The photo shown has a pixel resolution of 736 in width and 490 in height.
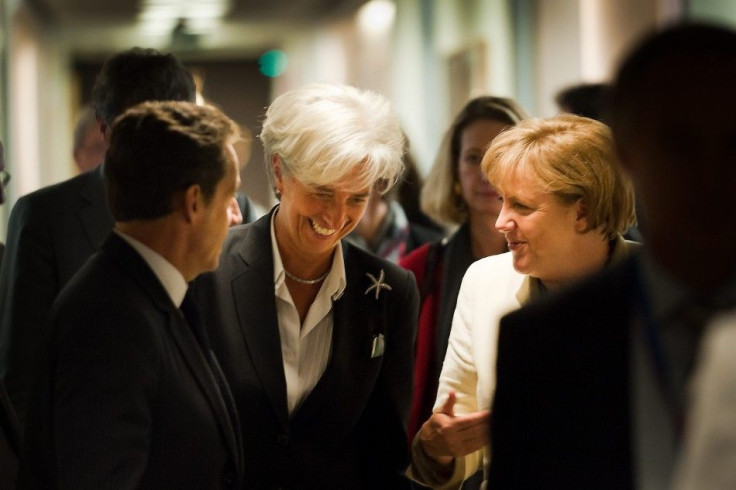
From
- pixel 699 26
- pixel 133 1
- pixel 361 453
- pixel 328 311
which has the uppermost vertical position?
pixel 133 1

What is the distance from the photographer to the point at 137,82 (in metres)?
3.26

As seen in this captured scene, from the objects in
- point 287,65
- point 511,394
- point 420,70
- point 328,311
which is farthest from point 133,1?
point 511,394

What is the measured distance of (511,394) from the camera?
5.27 ft

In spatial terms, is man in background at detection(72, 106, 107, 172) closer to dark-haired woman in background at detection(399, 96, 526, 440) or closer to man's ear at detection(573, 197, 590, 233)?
dark-haired woman in background at detection(399, 96, 526, 440)

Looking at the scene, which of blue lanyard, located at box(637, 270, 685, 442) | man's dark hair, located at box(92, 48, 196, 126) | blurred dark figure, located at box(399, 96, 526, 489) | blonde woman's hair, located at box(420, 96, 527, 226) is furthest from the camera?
blonde woman's hair, located at box(420, 96, 527, 226)

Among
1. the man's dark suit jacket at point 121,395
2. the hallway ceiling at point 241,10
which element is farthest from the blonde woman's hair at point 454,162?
the hallway ceiling at point 241,10

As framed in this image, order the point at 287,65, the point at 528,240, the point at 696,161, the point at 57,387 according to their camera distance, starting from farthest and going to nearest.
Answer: the point at 287,65, the point at 528,240, the point at 57,387, the point at 696,161

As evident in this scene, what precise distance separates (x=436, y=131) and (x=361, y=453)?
290 inches

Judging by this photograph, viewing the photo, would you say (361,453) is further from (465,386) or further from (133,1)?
(133,1)

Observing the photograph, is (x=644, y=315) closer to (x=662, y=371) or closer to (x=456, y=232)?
(x=662, y=371)

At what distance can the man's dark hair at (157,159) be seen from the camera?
218 cm

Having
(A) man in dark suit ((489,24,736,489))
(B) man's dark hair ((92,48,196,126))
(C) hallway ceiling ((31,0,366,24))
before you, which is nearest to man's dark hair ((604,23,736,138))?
(A) man in dark suit ((489,24,736,489))

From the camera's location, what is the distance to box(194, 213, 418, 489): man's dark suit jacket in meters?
2.70

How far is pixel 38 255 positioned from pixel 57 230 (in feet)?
0.30
